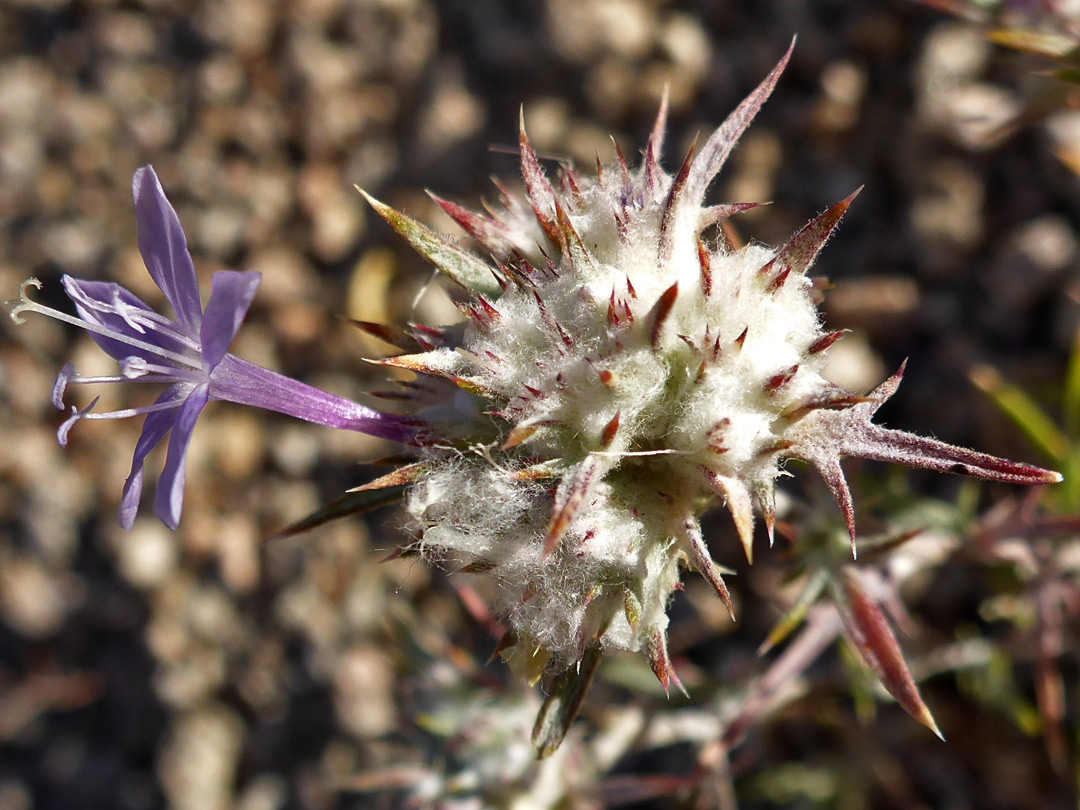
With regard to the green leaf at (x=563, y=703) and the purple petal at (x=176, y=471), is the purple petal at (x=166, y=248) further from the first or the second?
the green leaf at (x=563, y=703)

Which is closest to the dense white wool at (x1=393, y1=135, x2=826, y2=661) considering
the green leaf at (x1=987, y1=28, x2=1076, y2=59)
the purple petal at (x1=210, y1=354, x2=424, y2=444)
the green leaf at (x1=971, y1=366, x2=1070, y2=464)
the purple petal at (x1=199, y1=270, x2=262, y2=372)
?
the purple petal at (x1=210, y1=354, x2=424, y2=444)

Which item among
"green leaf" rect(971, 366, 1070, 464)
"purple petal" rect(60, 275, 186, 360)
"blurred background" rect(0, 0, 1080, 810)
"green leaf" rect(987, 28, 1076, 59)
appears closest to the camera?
"purple petal" rect(60, 275, 186, 360)

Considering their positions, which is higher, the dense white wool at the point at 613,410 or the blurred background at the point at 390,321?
the dense white wool at the point at 613,410

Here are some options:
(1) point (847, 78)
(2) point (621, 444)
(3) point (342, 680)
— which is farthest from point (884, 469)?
(3) point (342, 680)

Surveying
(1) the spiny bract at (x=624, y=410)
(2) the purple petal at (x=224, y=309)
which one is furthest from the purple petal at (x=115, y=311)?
(1) the spiny bract at (x=624, y=410)

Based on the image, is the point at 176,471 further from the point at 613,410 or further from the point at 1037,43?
the point at 1037,43

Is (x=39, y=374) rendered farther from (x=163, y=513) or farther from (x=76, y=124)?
(x=163, y=513)

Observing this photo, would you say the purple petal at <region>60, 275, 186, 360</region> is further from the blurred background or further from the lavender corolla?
the blurred background

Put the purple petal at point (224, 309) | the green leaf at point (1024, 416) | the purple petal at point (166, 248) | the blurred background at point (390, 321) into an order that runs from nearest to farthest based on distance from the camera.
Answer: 1. the purple petal at point (224, 309)
2. the purple petal at point (166, 248)
3. the green leaf at point (1024, 416)
4. the blurred background at point (390, 321)
